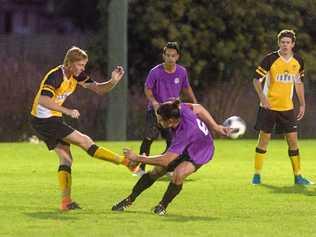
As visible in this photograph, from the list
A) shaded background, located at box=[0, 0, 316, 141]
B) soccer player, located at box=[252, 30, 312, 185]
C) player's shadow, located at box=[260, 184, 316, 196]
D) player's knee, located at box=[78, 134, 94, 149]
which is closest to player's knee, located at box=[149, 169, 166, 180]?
player's knee, located at box=[78, 134, 94, 149]

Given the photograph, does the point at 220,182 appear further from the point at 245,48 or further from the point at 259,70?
the point at 245,48

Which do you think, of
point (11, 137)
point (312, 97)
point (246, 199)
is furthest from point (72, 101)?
point (246, 199)

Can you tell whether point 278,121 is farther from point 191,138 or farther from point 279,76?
point 191,138

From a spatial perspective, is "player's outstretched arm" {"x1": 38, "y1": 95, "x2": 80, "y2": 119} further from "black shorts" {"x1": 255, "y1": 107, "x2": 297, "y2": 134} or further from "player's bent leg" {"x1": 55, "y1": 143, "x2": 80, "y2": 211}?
"black shorts" {"x1": 255, "y1": 107, "x2": 297, "y2": 134}

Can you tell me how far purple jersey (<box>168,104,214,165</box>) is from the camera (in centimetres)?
1107

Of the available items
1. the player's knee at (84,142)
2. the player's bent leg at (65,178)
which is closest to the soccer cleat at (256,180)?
the player's bent leg at (65,178)

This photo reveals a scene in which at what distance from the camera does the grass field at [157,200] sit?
10.5m

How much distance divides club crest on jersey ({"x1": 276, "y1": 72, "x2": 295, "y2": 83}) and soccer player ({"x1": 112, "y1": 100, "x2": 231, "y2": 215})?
3.49 metres

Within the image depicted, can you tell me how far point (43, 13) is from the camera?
42.8 meters

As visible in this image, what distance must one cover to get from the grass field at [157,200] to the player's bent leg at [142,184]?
0.10 meters

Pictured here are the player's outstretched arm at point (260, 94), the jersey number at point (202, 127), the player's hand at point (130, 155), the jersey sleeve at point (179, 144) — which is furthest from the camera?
the player's outstretched arm at point (260, 94)

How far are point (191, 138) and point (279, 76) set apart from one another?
3.97m

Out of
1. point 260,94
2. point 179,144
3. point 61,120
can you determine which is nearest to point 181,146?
point 179,144

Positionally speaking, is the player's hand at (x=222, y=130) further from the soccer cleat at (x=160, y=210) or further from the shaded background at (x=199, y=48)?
the shaded background at (x=199, y=48)
